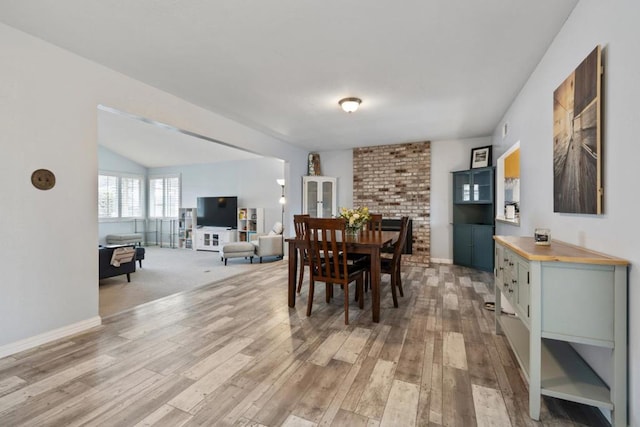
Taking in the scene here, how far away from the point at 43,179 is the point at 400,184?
18.2 feet

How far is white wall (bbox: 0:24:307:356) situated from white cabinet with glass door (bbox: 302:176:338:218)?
4.06 metres

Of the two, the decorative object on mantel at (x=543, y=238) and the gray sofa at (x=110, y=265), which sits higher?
the decorative object on mantel at (x=543, y=238)

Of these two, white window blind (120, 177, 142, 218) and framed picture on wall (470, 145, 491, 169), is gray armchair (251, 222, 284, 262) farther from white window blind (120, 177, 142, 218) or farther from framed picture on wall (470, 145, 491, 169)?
white window blind (120, 177, 142, 218)

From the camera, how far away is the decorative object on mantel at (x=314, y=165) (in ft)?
22.7

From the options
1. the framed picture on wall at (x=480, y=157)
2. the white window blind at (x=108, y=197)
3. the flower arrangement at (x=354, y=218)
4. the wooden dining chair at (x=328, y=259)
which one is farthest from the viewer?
the white window blind at (x=108, y=197)

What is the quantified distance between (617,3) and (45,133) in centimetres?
397

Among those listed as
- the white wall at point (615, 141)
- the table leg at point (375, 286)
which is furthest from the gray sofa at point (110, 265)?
the white wall at point (615, 141)

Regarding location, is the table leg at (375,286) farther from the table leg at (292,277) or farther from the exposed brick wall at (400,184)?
the exposed brick wall at (400,184)

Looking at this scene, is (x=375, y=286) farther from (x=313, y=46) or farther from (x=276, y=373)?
(x=313, y=46)

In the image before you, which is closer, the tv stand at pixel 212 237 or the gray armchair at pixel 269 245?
the gray armchair at pixel 269 245

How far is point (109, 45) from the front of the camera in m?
2.52

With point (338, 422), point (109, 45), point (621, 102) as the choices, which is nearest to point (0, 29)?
point (109, 45)

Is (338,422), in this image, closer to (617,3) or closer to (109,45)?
(617,3)

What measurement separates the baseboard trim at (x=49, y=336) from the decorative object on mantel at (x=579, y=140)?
3.97 meters
